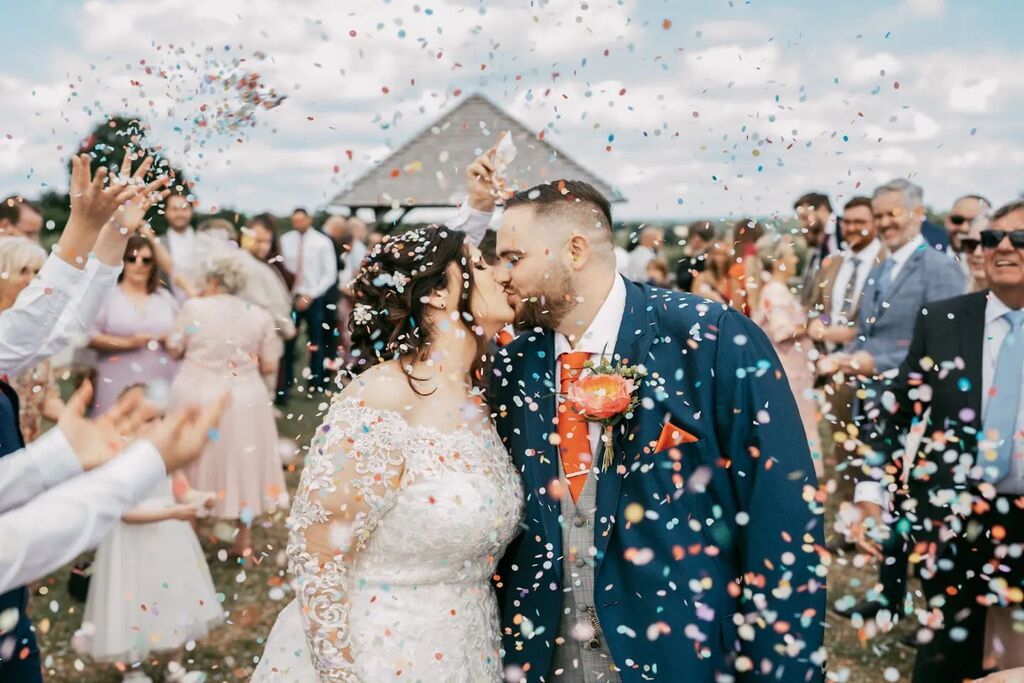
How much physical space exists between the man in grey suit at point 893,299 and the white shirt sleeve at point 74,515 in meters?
4.50

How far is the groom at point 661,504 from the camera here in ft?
9.17

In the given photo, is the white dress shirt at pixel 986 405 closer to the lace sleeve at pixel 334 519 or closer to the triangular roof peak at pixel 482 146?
the triangular roof peak at pixel 482 146

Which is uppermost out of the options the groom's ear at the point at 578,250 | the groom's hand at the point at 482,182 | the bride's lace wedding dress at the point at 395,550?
the groom's hand at the point at 482,182

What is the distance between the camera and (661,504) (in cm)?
283

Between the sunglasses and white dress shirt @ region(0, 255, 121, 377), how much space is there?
3.49 meters

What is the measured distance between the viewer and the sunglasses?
399cm

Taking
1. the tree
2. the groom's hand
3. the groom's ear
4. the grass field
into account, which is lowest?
the grass field

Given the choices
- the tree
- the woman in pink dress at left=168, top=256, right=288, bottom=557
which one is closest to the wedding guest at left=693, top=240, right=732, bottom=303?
the woman in pink dress at left=168, top=256, right=288, bottom=557

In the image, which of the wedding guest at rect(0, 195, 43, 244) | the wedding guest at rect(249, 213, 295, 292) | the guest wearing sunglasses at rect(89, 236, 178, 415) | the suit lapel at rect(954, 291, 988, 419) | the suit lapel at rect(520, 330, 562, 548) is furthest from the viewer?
the wedding guest at rect(249, 213, 295, 292)

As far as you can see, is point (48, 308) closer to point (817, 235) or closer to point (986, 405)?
point (986, 405)

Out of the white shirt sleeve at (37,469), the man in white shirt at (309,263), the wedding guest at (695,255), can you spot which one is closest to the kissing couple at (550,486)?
the white shirt sleeve at (37,469)

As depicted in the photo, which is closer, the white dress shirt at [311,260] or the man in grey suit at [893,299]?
the man in grey suit at [893,299]

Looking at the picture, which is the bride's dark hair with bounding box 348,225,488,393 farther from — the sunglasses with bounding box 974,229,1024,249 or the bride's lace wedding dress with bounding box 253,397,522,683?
the sunglasses with bounding box 974,229,1024,249

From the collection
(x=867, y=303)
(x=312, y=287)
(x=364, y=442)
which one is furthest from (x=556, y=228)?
(x=312, y=287)
